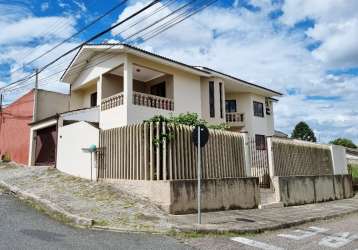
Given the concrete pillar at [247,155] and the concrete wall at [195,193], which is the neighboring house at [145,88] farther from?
the concrete wall at [195,193]

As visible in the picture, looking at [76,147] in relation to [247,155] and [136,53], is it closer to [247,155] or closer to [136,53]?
[136,53]

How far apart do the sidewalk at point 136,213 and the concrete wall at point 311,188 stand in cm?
70

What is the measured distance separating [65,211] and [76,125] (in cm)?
665

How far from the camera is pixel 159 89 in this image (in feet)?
65.5

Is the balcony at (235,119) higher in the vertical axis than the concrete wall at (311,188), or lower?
higher

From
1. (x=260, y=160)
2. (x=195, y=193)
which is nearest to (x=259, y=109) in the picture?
(x=260, y=160)

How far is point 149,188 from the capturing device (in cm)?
961

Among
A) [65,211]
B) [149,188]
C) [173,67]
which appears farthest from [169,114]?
[65,211]

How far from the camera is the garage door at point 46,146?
1726 centimetres

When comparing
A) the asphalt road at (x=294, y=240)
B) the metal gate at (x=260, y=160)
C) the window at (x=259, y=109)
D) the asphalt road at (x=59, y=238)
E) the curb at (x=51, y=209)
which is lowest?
the asphalt road at (x=294, y=240)

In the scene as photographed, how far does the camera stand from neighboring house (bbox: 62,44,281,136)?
16.6 metres

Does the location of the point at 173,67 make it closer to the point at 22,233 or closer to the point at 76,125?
the point at 76,125

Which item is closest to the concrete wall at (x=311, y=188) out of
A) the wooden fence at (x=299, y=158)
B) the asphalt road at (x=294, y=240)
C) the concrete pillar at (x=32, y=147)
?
the wooden fence at (x=299, y=158)

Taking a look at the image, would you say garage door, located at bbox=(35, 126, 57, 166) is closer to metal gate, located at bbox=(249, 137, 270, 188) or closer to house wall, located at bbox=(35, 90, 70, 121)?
house wall, located at bbox=(35, 90, 70, 121)
